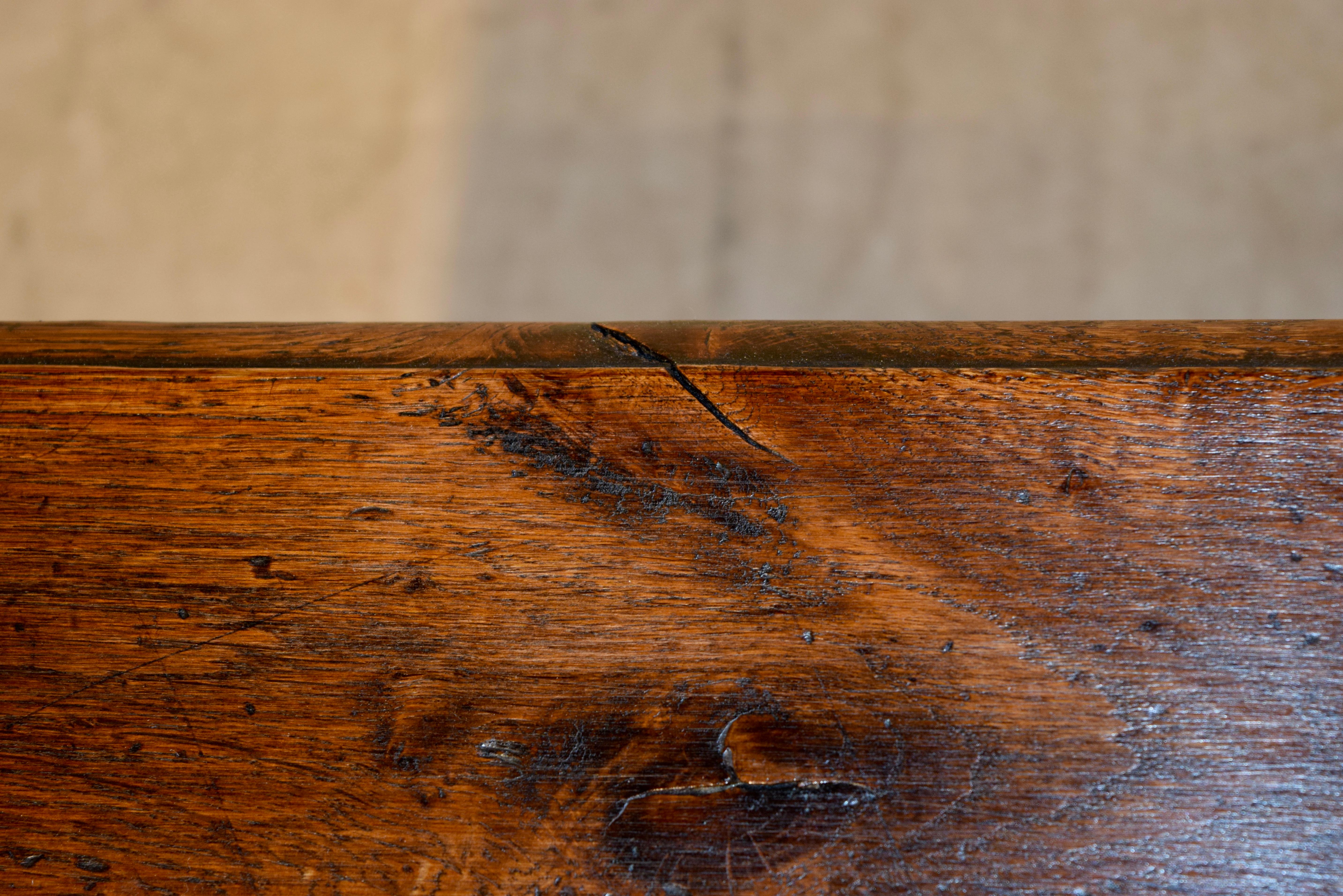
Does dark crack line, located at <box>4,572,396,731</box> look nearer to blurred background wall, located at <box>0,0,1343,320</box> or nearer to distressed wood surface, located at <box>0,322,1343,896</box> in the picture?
distressed wood surface, located at <box>0,322,1343,896</box>

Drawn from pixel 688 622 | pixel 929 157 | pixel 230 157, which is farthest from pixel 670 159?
pixel 688 622

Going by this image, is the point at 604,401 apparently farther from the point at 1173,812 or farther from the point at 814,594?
the point at 1173,812

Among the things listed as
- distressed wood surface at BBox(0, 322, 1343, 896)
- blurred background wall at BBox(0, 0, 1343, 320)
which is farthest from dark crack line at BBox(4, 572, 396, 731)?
blurred background wall at BBox(0, 0, 1343, 320)

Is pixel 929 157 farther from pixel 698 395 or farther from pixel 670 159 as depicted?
pixel 698 395

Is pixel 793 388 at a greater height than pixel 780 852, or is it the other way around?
pixel 793 388

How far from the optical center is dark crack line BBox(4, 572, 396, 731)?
25 centimetres

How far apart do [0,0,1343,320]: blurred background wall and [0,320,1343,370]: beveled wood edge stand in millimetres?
339

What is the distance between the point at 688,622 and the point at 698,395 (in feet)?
0.23

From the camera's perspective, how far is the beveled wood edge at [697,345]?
0.25m

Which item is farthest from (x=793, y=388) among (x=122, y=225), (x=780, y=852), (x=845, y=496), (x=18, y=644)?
(x=122, y=225)

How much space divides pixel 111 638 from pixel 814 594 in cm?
22

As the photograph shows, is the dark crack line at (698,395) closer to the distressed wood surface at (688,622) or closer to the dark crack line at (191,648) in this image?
the distressed wood surface at (688,622)

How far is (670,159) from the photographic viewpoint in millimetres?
620

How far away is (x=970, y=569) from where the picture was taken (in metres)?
0.24
